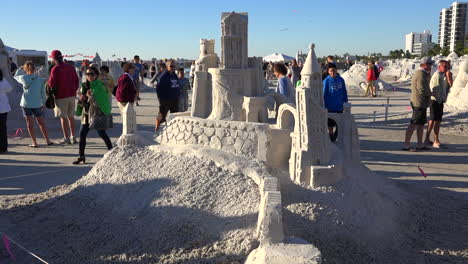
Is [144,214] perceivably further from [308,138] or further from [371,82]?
[371,82]

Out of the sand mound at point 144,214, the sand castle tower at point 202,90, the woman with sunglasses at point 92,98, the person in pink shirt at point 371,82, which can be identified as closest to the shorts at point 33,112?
the woman with sunglasses at point 92,98

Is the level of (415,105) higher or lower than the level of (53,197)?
higher

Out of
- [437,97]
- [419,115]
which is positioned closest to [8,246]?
[419,115]

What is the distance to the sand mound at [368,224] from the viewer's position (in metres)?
5.06

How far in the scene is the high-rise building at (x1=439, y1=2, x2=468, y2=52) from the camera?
94.5m

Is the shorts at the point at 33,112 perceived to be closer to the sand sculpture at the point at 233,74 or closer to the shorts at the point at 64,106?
the shorts at the point at 64,106

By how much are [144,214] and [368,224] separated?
A: 9.45 ft

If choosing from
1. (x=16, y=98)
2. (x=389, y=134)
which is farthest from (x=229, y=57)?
(x=16, y=98)

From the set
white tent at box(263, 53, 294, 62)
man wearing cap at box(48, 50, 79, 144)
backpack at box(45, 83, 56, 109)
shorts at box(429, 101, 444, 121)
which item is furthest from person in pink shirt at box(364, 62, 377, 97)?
backpack at box(45, 83, 56, 109)

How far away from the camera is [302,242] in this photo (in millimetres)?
4184

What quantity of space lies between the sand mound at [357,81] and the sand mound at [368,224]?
663 inches

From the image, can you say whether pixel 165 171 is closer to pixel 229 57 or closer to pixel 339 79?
pixel 229 57

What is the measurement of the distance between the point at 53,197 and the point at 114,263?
236 centimetres

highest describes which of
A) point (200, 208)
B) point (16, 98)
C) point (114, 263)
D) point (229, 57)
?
point (229, 57)
